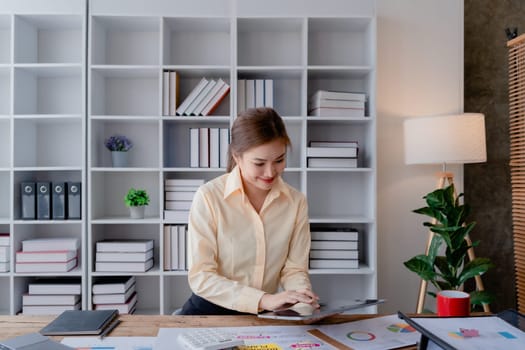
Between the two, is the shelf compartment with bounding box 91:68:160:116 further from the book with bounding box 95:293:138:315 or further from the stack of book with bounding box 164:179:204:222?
the book with bounding box 95:293:138:315

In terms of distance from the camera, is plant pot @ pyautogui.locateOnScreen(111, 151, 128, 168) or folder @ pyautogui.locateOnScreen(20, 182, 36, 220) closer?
folder @ pyautogui.locateOnScreen(20, 182, 36, 220)

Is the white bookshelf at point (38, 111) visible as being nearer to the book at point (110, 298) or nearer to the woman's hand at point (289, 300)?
the book at point (110, 298)

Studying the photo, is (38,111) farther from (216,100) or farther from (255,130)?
(255,130)

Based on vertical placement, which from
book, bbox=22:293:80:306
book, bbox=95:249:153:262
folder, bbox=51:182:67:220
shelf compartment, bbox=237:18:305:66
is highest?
shelf compartment, bbox=237:18:305:66

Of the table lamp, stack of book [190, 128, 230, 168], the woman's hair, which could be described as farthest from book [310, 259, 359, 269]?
the woman's hair

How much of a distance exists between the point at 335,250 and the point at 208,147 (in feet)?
3.45

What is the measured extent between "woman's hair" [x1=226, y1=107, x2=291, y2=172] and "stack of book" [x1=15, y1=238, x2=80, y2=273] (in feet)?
5.71

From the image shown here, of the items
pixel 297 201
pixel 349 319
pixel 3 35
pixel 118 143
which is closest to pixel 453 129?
pixel 297 201

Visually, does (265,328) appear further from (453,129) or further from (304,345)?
(453,129)

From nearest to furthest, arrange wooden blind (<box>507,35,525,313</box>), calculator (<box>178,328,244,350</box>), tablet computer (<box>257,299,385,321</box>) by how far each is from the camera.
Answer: calculator (<box>178,328,244,350</box>) → tablet computer (<box>257,299,385,321</box>) → wooden blind (<box>507,35,525,313</box>)

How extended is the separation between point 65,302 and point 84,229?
49 cm

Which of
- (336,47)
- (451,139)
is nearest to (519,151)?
(451,139)

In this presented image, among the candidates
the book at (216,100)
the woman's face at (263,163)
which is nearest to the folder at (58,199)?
the book at (216,100)

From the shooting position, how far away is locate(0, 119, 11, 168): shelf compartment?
3080 millimetres
